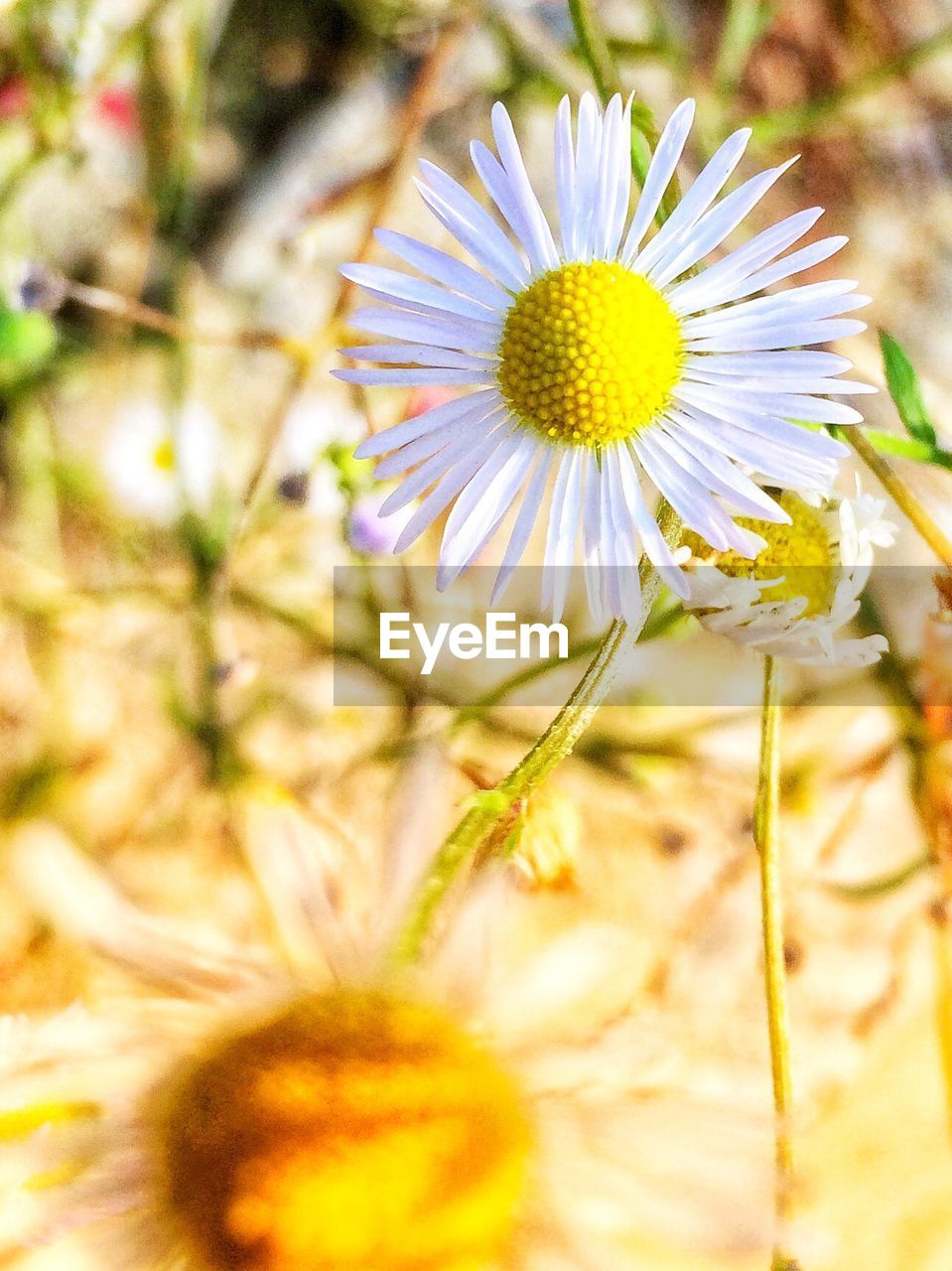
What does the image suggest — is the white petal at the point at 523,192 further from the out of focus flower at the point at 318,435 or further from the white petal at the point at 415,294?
the out of focus flower at the point at 318,435

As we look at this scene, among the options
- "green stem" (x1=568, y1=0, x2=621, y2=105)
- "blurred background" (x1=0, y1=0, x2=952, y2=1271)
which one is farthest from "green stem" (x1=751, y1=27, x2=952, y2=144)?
"green stem" (x1=568, y1=0, x2=621, y2=105)

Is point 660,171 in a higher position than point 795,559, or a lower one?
higher

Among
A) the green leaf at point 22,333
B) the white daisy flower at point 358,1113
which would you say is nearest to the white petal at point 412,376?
the white daisy flower at point 358,1113

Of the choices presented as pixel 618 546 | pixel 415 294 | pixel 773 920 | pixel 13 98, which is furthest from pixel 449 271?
pixel 13 98

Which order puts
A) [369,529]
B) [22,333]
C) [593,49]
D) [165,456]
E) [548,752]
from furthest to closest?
[165,456] < [22,333] < [369,529] < [593,49] < [548,752]

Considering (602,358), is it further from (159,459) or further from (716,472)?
(159,459)

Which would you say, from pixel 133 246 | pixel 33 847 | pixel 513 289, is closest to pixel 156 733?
pixel 33 847

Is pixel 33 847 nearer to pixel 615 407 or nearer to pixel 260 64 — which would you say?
pixel 615 407

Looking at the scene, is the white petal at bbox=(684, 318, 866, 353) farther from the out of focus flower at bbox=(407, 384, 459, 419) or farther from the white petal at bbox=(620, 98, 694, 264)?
the out of focus flower at bbox=(407, 384, 459, 419)
